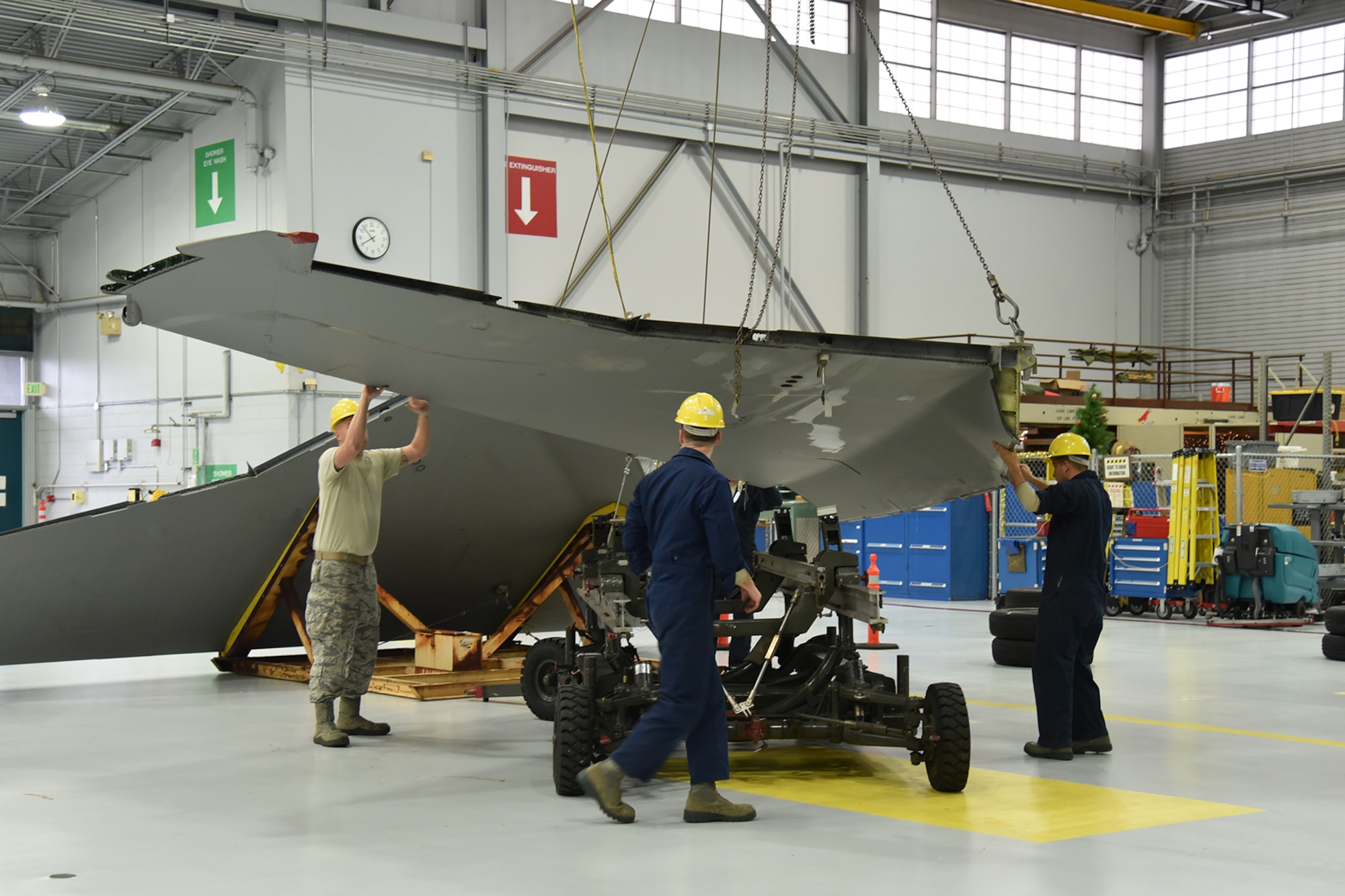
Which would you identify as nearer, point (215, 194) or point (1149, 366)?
point (215, 194)

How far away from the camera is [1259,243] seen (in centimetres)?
2744

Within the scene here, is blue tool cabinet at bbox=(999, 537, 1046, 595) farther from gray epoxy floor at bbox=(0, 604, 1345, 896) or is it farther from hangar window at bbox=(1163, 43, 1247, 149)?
hangar window at bbox=(1163, 43, 1247, 149)

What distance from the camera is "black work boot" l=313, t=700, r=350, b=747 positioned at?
6.68 m

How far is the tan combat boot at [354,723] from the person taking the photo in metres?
6.99

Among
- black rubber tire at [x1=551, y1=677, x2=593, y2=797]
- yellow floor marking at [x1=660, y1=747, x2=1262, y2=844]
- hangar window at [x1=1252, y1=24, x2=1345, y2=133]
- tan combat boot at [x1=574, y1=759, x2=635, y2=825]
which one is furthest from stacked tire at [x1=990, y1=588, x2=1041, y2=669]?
hangar window at [x1=1252, y1=24, x2=1345, y2=133]

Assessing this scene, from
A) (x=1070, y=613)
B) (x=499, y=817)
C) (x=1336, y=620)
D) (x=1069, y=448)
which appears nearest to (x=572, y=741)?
(x=499, y=817)

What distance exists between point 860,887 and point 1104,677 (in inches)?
263

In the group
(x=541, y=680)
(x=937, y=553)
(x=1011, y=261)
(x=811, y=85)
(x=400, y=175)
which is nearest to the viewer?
(x=541, y=680)

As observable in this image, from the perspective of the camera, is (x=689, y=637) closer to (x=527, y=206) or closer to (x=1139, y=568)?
(x=1139, y=568)

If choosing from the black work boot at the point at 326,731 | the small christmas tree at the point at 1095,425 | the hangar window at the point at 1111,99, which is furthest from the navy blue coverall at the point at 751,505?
the hangar window at the point at 1111,99

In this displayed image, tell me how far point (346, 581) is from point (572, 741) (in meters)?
2.09

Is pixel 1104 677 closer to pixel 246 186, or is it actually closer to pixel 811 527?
pixel 811 527

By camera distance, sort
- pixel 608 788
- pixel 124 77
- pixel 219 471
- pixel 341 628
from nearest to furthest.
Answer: pixel 608 788, pixel 341 628, pixel 124 77, pixel 219 471

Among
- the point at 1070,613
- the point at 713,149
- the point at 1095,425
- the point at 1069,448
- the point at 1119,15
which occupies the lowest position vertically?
the point at 1070,613
